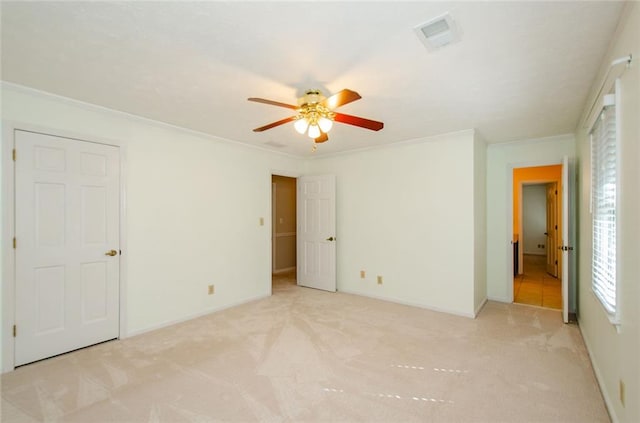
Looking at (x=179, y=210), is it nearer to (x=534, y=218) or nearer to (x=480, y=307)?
(x=480, y=307)

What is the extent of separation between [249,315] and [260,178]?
2.03 meters

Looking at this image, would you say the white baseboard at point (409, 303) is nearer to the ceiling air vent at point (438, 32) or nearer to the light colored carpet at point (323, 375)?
the light colored carpet at point (323, 375)

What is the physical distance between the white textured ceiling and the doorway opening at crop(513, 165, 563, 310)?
10.2ft

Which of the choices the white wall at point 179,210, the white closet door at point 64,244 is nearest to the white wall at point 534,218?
the white wall at point 179,210

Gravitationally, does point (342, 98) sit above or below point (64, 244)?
above

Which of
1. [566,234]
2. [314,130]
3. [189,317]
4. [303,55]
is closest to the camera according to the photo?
[303,55]

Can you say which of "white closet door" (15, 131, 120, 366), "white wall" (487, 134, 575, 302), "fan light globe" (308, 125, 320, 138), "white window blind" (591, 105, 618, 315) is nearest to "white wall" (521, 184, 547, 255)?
"white wall" (487, 134, 575, 302)

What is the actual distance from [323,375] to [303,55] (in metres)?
2.42

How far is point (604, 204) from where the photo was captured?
2221 millimetres

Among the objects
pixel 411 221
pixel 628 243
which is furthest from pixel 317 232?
pixel 628 243

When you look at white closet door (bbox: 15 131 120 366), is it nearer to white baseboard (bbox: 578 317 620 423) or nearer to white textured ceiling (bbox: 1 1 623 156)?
white textured ceiling (bbox: 1 1 623 156)

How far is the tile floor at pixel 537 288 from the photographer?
14.5 ft

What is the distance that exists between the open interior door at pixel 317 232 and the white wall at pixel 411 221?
15 centimetres

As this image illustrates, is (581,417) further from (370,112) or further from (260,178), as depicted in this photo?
(260,178)
